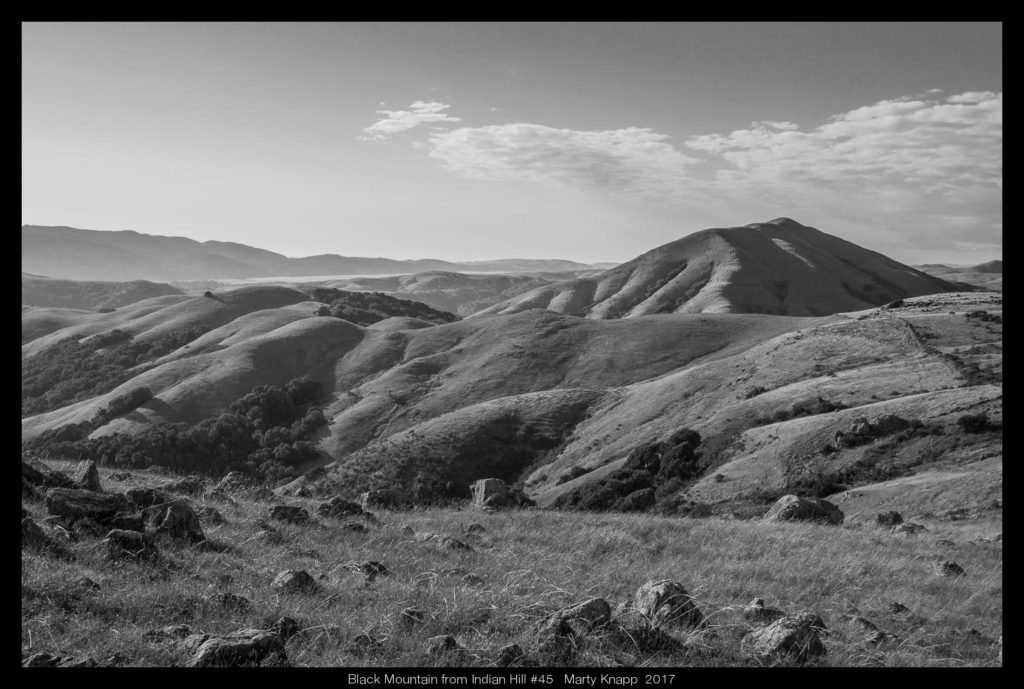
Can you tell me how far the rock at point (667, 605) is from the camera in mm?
→ 7820

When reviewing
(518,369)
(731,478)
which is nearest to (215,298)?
(518,369)

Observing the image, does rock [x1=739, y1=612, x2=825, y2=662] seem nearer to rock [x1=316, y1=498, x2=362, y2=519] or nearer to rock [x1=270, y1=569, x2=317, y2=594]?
rock [x1=270, y1=569, x2=317, y2=594]

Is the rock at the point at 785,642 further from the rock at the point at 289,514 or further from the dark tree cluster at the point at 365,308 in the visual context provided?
the dark tree cluster at the point at 365,308

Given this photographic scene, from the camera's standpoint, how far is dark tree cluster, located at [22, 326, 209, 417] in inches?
4321

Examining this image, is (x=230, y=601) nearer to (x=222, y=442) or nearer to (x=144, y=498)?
(x=144, y=498)

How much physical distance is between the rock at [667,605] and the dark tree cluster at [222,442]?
211ft

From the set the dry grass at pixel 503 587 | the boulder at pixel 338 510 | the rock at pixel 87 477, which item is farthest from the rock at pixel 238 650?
the rock at pixel 87 477

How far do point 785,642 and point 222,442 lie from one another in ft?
271

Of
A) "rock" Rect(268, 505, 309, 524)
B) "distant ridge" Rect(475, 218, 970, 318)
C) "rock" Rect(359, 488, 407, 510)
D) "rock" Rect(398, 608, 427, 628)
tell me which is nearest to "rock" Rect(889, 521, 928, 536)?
"rock" Rect(398, 608, 427, 628)

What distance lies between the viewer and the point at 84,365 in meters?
119

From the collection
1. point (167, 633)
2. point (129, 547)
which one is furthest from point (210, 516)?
point (167, 633)

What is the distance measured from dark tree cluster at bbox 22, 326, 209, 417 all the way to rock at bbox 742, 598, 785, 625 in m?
124

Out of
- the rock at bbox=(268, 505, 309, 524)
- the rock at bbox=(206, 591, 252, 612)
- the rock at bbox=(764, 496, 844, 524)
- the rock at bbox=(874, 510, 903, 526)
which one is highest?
the rock at bbox=(206, 591, 252, 612)
